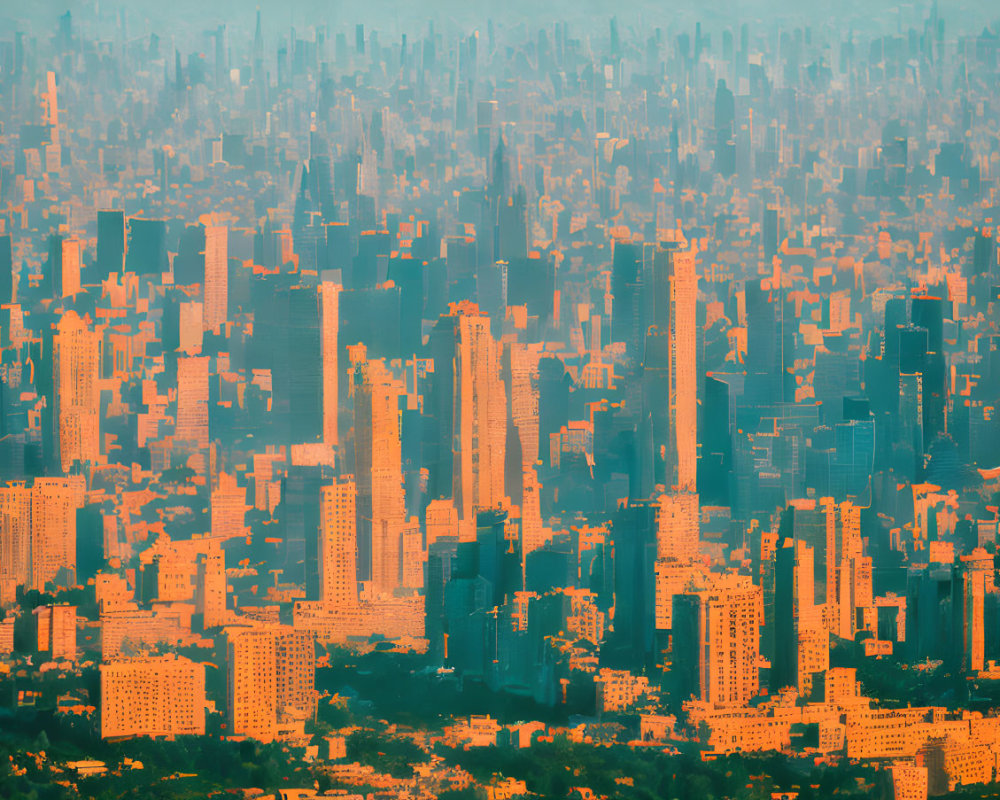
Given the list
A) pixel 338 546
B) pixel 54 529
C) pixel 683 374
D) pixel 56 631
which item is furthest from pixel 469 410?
pixel 56 631

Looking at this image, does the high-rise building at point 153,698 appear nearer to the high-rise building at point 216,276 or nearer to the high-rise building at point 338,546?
the high-rise building at point 338,546

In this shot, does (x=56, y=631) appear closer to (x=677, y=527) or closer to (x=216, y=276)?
(x=677, y=527)

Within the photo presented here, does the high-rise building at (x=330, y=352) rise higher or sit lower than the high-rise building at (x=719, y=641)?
higher

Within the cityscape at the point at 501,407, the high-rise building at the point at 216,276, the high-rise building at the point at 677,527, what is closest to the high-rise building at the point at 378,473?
the cityscape at the point at 501,407

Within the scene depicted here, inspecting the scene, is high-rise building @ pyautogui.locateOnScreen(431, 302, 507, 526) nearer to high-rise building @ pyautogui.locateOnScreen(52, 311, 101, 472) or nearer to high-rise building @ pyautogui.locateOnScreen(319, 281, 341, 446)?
high-rise building @ pyautogui.locateOnScreen(319, 281, 341, 446)

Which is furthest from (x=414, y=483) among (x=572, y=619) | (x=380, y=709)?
(x=380, y=709)

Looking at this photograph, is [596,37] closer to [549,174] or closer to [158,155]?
[549,174]

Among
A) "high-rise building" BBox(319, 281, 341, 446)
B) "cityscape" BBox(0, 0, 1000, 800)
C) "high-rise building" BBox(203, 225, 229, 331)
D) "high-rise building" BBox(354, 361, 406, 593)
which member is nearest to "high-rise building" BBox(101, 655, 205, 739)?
"cityscape" BBox(0, 0, 1000, 800)
